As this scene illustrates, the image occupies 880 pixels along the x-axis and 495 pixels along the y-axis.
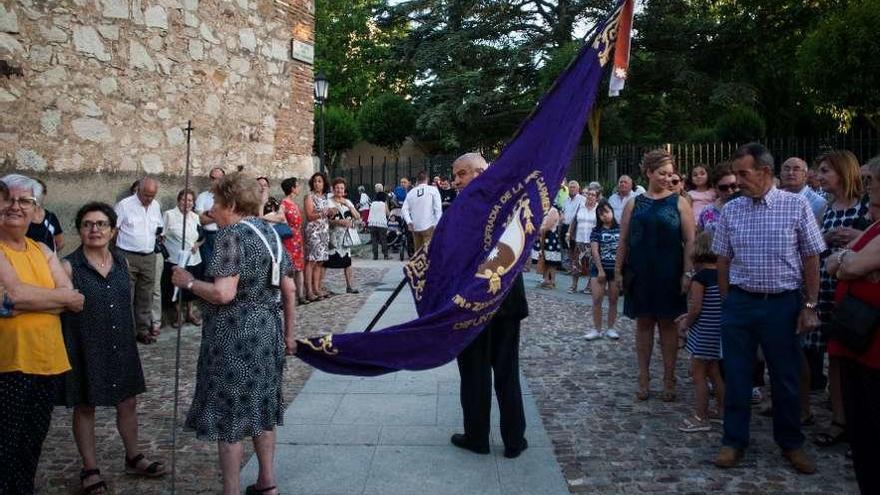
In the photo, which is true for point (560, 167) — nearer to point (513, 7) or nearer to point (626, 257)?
point (626, 257)

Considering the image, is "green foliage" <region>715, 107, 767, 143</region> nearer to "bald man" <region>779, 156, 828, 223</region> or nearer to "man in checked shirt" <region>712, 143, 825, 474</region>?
"bald man" <region>779, 156, 828, 223</region>

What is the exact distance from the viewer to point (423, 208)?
11.8 m

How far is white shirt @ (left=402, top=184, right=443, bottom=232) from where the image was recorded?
11.8m

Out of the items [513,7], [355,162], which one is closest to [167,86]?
[513,7]

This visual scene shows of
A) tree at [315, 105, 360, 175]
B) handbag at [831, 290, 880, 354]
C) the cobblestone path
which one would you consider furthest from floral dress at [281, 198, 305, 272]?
tree at [315, 105, 360, 175]

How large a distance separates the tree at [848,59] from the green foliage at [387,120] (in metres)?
17.6

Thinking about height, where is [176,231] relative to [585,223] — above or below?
below

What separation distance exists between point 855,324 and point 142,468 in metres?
3.88

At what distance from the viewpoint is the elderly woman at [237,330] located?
3.43m

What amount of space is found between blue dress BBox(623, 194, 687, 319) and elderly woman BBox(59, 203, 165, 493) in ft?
11.9

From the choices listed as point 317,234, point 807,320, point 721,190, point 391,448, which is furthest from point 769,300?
point 317,234

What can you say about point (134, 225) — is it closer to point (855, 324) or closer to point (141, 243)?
point (141, 243)

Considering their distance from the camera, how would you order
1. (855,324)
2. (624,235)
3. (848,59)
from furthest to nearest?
(848,59) → (624,235) → (855,324)

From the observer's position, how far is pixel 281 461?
4340mm
